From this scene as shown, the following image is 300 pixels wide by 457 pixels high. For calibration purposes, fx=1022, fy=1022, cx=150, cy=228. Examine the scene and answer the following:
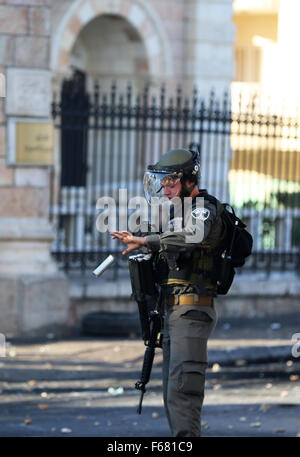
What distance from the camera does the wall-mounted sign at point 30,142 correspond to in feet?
36.3

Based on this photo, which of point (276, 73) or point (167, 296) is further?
point (276, 73)

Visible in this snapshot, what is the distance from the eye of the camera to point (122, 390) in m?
9.07

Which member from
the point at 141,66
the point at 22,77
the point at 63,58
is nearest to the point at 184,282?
the point at 22,77

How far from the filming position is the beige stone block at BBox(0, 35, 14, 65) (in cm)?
1098

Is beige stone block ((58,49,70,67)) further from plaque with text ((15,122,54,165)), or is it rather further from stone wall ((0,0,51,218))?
plaque with text ((15,122,54,165))

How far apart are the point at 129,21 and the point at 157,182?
12710 millimetres

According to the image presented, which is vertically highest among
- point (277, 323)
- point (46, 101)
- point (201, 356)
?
point (46, 101)

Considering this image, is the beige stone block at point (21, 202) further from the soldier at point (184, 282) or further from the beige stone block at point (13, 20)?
the soldier at point (184, 282)

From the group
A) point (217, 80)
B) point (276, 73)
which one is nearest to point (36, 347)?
point (217, 80)

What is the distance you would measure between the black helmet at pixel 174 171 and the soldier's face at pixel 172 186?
0.02 m

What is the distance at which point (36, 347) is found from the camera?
10609 millimetres

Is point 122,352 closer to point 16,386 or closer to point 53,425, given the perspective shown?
point 16,386

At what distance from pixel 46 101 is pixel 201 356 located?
594cm

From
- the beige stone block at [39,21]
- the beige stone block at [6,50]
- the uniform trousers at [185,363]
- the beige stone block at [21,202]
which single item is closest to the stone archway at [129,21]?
the beige stone block at [39,21]
